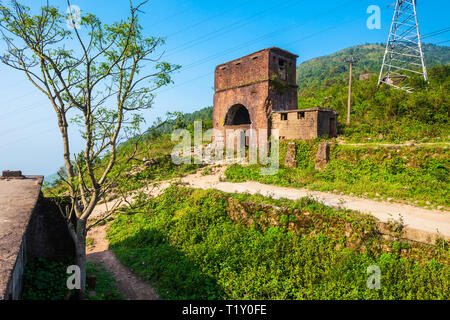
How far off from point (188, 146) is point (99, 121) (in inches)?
669

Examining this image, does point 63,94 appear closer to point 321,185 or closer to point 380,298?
point 380,298

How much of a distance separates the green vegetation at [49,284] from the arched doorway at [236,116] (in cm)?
1573

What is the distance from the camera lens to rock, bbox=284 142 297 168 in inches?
574

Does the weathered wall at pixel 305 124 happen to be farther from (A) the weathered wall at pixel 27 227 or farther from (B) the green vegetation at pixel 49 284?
(A) the weathered wall at pixel 27 227

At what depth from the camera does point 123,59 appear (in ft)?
18.9

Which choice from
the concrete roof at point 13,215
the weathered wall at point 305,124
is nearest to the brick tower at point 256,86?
the weathered wall at point 305,124

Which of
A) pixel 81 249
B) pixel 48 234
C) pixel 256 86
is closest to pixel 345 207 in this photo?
pixel 81 249

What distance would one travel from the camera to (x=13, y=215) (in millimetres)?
4648

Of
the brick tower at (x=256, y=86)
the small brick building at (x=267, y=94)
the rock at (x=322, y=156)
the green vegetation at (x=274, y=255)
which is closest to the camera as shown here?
the green vegetation at (x=274, y=255)

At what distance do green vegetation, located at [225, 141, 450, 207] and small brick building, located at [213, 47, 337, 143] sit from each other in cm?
213

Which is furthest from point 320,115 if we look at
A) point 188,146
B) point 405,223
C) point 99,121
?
point 99,121

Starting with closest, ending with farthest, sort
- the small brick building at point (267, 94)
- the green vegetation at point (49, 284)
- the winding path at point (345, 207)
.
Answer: the green vegetation at point (49, 284)
the winding path at point (345, 207)
the small brick building at point (267, 94)

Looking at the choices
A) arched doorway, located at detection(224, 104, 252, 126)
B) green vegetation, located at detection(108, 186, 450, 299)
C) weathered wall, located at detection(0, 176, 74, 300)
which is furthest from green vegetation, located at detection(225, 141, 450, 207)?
weathered wall, located at detection(0, 176, 74, 300)

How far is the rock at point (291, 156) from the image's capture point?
14.6 meters
